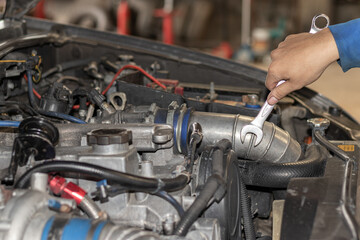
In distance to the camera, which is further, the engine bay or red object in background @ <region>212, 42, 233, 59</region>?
red object in background @ <region>212, 42, 233, 59</region>

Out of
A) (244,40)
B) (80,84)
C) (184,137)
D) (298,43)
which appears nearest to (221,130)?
(184,137)

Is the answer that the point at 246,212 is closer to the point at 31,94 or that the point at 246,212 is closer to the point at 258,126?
the point at 258,126

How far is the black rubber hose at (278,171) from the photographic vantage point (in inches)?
57.2

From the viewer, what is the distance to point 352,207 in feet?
3.88

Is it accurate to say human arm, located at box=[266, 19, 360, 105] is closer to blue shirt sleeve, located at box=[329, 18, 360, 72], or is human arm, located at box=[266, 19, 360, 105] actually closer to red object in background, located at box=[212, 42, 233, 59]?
blue shirt sleeve, located at box=[329, 18, 360, 72]

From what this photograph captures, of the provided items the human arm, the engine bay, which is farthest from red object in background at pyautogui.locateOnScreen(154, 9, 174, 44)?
the human arm

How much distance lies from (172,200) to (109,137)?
8.4 inches

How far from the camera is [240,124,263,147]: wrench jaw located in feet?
4.91

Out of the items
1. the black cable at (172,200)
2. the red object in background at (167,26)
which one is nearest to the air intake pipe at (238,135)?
the black cable at (172,200)

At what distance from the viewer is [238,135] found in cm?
151

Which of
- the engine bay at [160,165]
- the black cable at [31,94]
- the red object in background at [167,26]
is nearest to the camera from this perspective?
the engine bay at [160,165]

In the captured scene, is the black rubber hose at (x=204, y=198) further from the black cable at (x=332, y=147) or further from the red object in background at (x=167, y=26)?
the red object in background at (x=167, y=26)

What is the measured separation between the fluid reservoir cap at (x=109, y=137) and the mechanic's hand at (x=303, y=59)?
0.44m

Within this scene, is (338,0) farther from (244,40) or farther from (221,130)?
(221,130)
